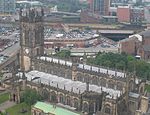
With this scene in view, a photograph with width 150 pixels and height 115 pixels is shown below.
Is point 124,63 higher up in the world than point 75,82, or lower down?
lower down

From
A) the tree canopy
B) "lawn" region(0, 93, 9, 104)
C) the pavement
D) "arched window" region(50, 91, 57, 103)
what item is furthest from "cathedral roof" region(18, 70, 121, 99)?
the tree canopy

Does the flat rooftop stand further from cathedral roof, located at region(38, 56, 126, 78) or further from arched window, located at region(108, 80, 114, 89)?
arched window, located at region(108, 80, 114, 89)

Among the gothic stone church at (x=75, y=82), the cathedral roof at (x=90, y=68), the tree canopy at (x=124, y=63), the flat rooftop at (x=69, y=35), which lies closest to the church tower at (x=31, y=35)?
the gothic stone church at (x=75, y=82)

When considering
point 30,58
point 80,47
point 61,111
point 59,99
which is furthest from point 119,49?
point 61,111

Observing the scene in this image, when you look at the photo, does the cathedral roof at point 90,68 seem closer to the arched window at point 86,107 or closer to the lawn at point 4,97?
the arched window at point 86,107

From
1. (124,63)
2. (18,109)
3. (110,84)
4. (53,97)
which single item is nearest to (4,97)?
(18,109)

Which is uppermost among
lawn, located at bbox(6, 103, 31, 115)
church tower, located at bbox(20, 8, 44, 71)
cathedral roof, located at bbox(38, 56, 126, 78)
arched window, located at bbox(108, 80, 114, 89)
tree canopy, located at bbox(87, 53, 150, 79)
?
church tower, located at bbox(20, 8, 44, 71)

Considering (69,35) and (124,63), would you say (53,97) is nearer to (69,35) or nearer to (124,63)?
(124,63)
